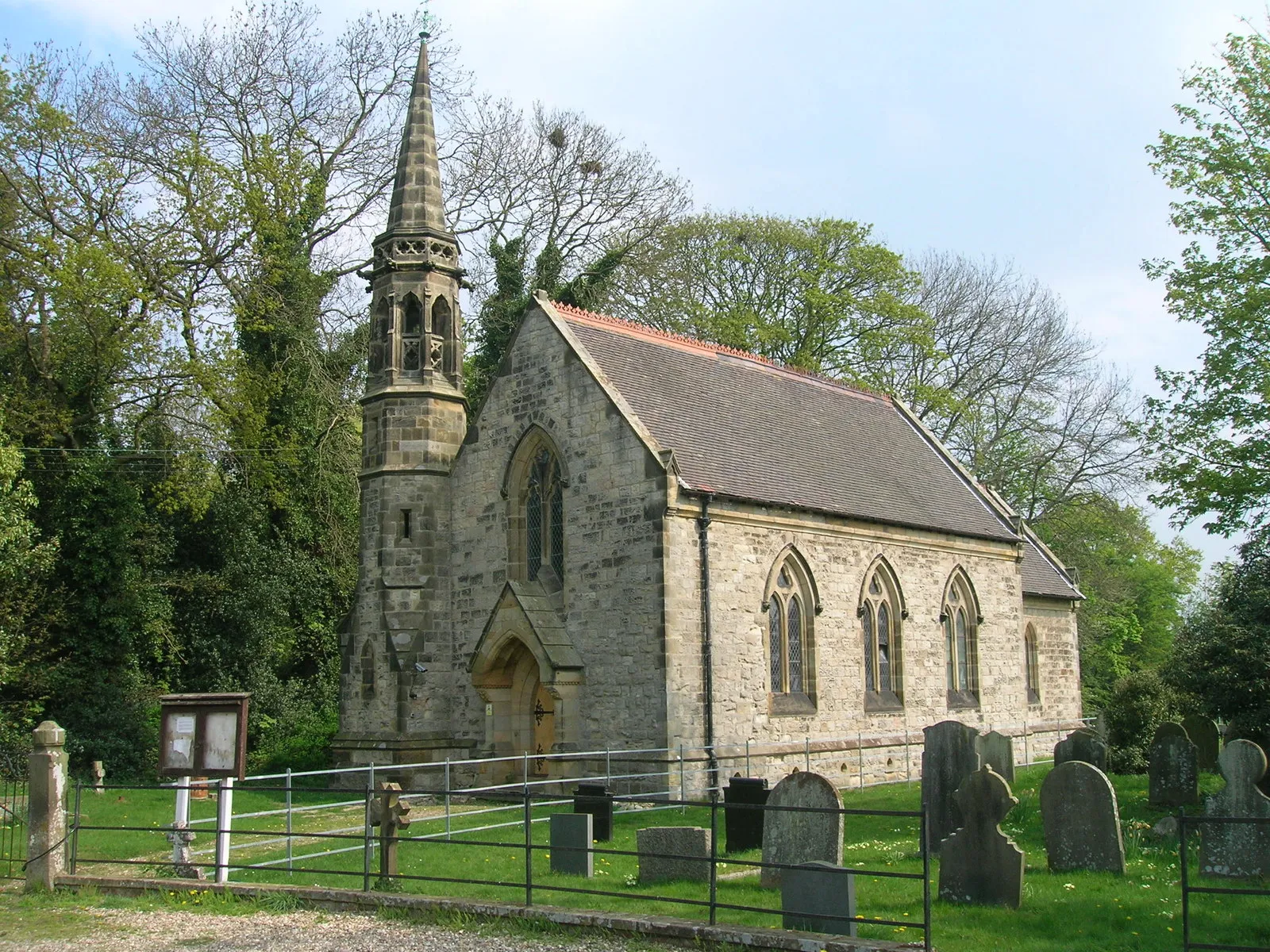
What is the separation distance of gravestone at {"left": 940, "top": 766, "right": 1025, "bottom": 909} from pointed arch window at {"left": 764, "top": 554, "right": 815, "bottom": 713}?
33.9ft

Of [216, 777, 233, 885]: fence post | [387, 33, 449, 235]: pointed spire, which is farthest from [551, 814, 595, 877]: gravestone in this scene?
[387, 33, 449, 235]: pointed spire

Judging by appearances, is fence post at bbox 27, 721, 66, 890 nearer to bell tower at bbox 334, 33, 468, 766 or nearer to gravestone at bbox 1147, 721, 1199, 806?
bell tower at bbox 334, 33, 468, 766

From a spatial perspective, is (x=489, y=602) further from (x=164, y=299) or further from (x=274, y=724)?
(x=164, y=299)

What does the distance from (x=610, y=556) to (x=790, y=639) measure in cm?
404

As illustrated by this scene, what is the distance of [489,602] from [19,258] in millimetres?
13961

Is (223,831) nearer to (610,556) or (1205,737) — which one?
(610,556)

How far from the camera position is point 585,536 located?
21.2m

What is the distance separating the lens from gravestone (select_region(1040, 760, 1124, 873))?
1224 cm

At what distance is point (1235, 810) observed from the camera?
12102mm

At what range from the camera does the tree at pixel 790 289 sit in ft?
137


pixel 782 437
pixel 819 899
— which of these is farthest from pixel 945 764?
pixel 782 437

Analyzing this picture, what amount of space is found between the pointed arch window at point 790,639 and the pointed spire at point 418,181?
9825 millimetres

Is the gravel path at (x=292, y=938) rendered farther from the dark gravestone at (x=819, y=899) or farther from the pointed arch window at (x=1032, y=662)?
the pointed arch window at (x=1032, y=662)

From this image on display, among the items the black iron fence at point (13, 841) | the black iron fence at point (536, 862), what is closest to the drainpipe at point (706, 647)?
the black iron fence at point (536, 862)
